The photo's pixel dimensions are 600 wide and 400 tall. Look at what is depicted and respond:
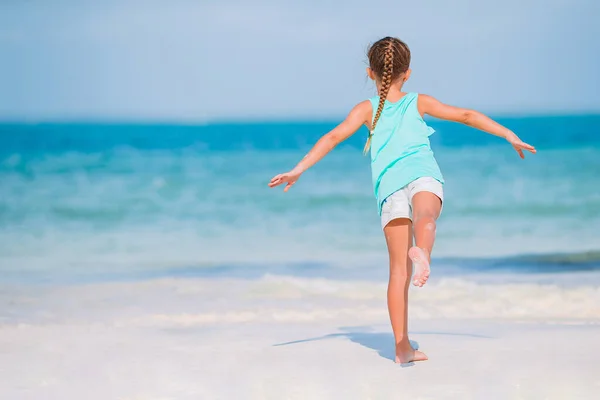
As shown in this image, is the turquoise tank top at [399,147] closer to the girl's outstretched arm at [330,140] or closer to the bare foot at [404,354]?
the girl's outstretched arm at [330,140]

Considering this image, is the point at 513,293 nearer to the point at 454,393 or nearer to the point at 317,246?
the point at 454,393

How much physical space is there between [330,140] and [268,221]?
7.82 metres

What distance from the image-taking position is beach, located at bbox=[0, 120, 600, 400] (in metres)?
3.84

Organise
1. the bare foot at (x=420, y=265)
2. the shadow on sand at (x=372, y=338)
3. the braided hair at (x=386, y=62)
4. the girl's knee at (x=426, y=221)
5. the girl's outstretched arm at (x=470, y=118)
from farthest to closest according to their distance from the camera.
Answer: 1. the shadow on sand at (x=372, y=338)
2. the braided hair at (x=386, y=62)
3. the girl's outstretched arm at (x=470, y=118)
4. the girl's knee at (x=426, y=221)
5. the bare foot at (x=420, y=265)

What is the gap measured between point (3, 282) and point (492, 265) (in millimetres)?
3825

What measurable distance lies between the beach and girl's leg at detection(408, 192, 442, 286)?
493mm

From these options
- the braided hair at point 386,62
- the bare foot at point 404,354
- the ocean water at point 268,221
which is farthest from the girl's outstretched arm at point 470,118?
the ocean water at point 268,221

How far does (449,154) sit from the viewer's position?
1022 inches

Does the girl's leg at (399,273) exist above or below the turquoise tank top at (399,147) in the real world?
below

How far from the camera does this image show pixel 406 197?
390cm

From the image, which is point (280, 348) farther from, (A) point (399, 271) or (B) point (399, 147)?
(B) point (399, 147)

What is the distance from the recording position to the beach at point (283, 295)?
12.6 ft

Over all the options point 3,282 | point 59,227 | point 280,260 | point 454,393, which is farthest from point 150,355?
point 59,227

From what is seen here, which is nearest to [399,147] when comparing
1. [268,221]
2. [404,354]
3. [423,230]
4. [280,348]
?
[423,230]
